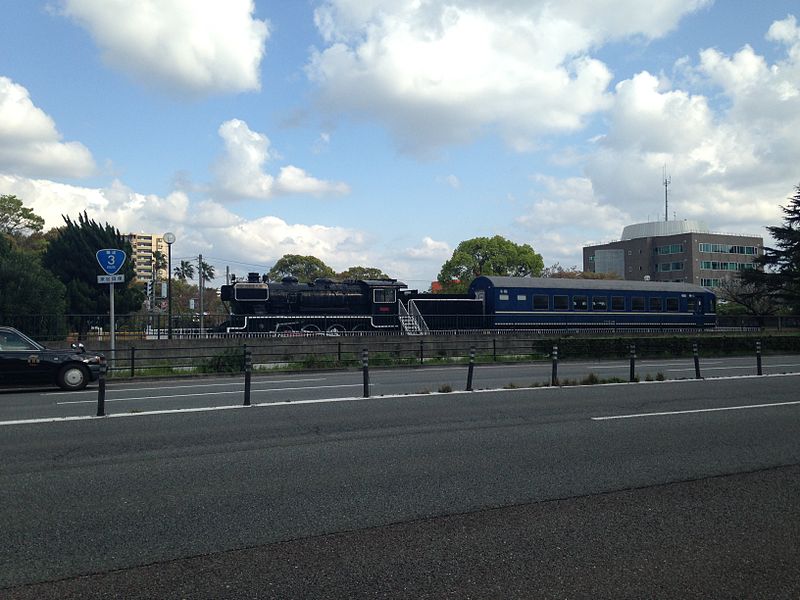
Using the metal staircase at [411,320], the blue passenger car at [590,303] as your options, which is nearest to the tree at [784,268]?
the blue passenger car at [590,303]

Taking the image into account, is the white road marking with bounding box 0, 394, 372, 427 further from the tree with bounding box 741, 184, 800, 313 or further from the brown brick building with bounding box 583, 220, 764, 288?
the brown brick building with bounding box 583, 220, 764, 288

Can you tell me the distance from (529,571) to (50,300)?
98.4 feet

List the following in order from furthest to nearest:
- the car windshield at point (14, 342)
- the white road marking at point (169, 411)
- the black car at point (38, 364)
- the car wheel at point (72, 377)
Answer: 1. the car wheel at point (72, 377)
2. the car windshield at point (14, 342)
3. the black car at point (38, 364)
4. the white road marking at point (169, 411)

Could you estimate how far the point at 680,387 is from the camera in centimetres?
1645

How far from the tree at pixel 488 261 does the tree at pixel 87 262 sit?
37.8 meters

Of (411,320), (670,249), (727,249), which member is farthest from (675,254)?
(411,320)

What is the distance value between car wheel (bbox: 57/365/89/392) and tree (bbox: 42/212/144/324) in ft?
71.0

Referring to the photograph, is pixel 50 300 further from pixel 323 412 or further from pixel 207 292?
pixel 207 292

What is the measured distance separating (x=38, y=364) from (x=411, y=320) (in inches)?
858

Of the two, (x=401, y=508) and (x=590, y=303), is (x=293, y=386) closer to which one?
(x=401, y=508)

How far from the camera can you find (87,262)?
3991 centimetres

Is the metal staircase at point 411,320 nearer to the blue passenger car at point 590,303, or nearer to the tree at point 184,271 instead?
the blue passenger car at point 590,303

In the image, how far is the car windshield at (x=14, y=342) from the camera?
16281mm

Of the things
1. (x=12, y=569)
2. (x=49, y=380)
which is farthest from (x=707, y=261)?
(x=12, y=569)
